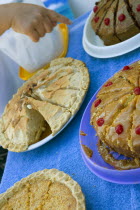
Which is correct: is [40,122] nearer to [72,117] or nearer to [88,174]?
[72,117]

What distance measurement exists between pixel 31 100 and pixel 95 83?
0.45 m

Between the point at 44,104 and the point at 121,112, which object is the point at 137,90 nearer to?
the point at 121,112

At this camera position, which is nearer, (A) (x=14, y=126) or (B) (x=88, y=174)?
(B) (x=88, y=174)

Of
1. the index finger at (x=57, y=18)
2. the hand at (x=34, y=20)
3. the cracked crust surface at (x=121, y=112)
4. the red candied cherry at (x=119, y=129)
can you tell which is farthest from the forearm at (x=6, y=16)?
the red candied cherry at (x=119, y=129)

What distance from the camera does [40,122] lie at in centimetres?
178

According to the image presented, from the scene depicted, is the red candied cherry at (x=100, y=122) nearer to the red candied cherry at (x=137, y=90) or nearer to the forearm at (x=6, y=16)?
the red candied cherry at (x=137, y=90)

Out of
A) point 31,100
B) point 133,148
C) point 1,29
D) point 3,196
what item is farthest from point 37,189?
point 1,29

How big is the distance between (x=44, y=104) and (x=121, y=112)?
74 cm

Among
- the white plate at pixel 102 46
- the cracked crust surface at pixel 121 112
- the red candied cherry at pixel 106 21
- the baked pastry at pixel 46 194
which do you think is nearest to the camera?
the cracked crust surface at pixel 121 112

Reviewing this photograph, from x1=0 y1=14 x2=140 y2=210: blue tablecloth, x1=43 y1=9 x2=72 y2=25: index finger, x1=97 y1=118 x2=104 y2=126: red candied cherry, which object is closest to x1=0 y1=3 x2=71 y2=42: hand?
x1=43 y1=9 x2=72 y2=25: index finger

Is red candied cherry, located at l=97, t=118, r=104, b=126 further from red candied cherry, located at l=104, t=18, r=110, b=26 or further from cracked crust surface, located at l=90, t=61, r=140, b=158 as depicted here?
red candied cherry, located at l=104, t=18, r=110, b=26

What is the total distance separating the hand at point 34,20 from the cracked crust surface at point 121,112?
65 centimetres

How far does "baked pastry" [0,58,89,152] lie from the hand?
300 mm

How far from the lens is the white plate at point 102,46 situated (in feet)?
5.01
